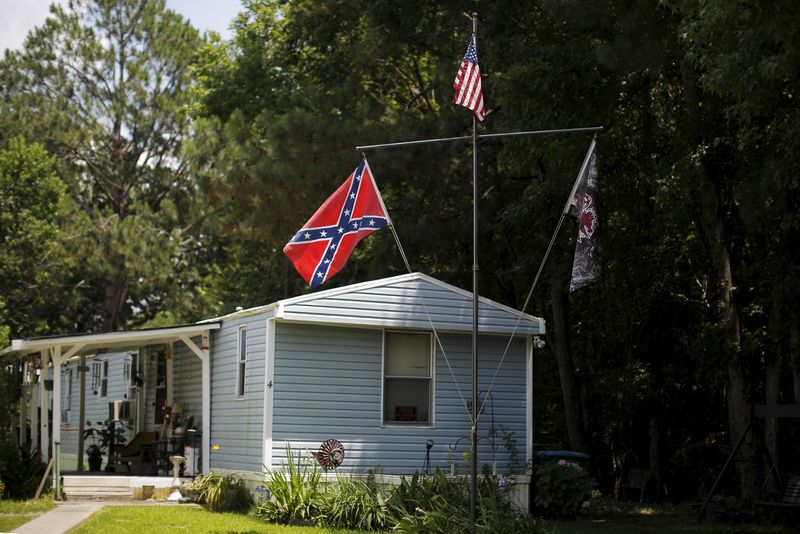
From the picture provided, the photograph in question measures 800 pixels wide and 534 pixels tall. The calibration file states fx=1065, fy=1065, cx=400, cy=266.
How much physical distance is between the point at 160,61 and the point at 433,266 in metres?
19.3

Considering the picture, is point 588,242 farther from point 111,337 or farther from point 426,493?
point 111,337

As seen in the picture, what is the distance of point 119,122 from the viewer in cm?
4022

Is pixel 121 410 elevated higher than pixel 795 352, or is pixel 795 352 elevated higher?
pixel 795 352

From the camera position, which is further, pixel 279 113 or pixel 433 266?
pixel 279 113

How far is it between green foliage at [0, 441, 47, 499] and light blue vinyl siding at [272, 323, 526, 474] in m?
4.50

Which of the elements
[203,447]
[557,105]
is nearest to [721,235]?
[557,105]

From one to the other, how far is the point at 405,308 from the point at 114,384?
11.6 meters

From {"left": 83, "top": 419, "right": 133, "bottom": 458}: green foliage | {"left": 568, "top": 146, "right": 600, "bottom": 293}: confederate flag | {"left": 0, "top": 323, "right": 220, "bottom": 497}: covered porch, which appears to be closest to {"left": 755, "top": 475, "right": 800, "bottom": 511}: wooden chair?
{"left": 568, "top": 146, "right": 600, "bottom": 293}: confederate flag

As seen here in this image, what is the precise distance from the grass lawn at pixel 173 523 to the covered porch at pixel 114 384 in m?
2.30

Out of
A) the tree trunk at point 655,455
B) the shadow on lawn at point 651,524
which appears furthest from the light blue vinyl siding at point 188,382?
the tree trunk at point 655,455

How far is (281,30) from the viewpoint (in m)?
29.7

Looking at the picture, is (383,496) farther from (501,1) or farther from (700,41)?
(501,1)

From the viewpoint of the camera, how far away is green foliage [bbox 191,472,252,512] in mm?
15531

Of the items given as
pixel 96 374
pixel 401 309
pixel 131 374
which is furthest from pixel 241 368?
pixel 96 374
